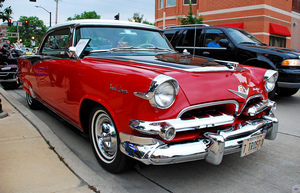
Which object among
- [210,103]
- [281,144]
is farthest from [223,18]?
[210,103]

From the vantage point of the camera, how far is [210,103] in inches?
97.1

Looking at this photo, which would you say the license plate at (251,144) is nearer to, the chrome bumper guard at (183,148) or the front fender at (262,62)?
the chrome bumper guard at (183,148)

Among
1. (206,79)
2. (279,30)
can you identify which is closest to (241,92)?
(206,79)

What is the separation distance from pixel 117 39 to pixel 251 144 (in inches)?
87.7

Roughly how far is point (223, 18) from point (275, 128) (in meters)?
19.6

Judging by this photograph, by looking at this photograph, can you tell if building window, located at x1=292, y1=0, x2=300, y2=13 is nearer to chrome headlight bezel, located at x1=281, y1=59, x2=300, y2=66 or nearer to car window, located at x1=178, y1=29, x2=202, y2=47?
car window, located at x1=178, y1=29, x2=202, y2=47

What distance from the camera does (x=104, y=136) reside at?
2896 millimetres

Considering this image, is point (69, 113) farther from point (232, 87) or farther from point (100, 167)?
point (232, 87)

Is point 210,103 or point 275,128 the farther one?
point 275,128

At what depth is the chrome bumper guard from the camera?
2211 millimetres

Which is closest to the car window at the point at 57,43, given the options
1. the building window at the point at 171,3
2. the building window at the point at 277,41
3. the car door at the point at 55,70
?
the car door at the point at 55,70

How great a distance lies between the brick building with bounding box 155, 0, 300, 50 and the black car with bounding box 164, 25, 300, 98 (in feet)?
43.8

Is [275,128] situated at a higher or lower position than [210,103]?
lower

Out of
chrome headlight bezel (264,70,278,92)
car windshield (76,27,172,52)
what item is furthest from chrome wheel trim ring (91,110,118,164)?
chrome headlight bezel (264,70,278,92)
